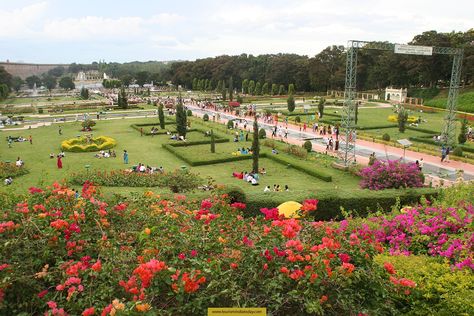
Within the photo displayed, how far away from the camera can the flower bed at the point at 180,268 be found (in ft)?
14.3

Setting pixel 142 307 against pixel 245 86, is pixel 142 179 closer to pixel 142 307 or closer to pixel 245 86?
pixel 142 307

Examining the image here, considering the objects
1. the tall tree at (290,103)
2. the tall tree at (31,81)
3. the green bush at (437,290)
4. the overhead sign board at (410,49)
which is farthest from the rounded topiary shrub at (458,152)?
the tall tree at (31,81)

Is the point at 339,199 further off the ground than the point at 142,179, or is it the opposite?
the point at 339,199

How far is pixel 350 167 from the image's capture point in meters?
22.4

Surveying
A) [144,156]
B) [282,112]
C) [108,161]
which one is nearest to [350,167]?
[144,156]

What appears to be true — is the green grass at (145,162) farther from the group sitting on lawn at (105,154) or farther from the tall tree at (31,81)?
the tall tree at (31,81)

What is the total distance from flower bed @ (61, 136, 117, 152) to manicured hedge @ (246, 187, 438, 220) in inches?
681

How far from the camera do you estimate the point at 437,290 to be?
620 cm

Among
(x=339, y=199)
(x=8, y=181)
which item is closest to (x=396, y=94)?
(x=339, y=199)

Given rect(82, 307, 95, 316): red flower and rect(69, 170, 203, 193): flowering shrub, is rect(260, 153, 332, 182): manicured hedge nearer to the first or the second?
rect(69, 170, 203, 193): flowering shrub

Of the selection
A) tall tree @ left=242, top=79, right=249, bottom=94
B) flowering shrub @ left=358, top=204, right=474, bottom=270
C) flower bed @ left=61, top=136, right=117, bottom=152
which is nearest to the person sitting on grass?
flower bed @ left=61, top=136, right=117, bottom=152

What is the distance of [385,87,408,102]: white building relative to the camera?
60.1m

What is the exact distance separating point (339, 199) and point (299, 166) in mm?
8670

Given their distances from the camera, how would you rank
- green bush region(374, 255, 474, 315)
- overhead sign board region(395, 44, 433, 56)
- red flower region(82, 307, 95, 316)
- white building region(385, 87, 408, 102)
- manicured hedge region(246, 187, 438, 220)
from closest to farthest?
red flower region(82, 307, 95, 316)
green bush region(374, 255, 474, 315)
manicured hedge region(246, 187, 438, 220)
overhead sign board region(395, 44, 433, 56)
white building region(385, 87, 408, 102)
